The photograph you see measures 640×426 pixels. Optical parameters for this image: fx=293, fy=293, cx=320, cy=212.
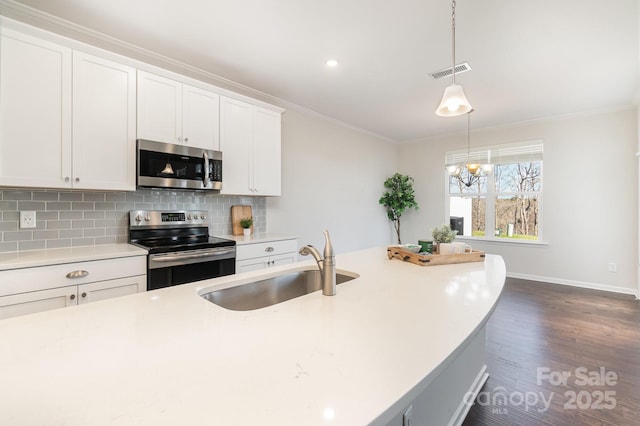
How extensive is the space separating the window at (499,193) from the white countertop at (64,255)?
426cm

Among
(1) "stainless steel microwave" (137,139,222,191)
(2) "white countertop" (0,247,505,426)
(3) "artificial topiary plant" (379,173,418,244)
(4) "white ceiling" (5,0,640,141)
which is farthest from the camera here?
(3) "artificial topiary plant" (379,173,418,244)

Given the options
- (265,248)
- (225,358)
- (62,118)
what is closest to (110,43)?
(62,118)

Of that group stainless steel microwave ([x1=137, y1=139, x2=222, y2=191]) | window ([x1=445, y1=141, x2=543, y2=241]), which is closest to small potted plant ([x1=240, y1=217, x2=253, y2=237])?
stainless steel microwave ([x1=137, y1=139, x2=222, y2=191])

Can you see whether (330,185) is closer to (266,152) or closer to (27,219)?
(266,152)

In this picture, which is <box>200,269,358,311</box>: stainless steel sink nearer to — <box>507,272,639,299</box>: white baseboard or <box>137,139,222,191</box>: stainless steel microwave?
<box>137,139,222,191</box>: stainless steel microwave

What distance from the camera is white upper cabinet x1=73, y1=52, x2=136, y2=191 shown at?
2115 millimetres

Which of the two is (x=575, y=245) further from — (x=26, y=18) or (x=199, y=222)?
(x=26, y=18)

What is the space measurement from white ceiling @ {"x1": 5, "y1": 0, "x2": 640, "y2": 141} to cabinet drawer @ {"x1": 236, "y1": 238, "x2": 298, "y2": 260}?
5.96 ft

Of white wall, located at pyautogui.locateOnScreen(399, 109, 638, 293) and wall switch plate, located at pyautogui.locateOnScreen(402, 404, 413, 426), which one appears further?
white wall, located at pyautogui.locateOnScreen(399, 109, 638, 293)

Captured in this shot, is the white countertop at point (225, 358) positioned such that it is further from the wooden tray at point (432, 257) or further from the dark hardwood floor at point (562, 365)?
the dark hardwood floor at point (562, 365)

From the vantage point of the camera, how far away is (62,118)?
2.04 meters

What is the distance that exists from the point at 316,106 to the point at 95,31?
2.49m

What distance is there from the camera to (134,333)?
0.86m

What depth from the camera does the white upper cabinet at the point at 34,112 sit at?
6.09 feet
